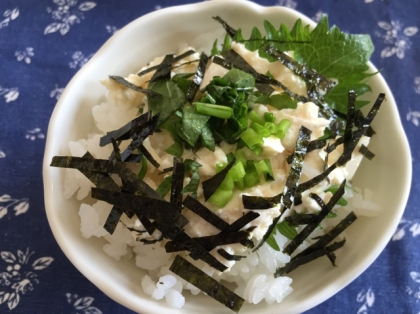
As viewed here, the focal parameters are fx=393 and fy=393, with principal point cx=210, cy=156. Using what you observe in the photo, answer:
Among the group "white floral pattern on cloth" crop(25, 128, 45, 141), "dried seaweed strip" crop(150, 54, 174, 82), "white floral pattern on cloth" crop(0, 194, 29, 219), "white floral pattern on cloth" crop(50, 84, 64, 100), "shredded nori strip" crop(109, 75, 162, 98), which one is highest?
"dried seaweed strip" crop(150, 54, 174, 82)

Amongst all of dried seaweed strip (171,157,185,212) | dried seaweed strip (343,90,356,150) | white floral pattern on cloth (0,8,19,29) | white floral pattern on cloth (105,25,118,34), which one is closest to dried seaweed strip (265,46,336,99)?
dried seaweed strip (343,90,356,150)

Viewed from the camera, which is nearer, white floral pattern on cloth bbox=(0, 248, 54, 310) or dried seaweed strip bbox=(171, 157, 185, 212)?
dried seaweed strip bbox=(171, 157, 185, 212)

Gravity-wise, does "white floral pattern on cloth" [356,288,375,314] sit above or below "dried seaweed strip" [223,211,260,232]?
below

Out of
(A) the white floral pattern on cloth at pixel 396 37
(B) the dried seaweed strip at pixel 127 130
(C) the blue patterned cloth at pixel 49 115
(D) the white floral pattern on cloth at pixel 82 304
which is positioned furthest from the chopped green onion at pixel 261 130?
(A) the white floral pattern on cloth at pixel 396 37

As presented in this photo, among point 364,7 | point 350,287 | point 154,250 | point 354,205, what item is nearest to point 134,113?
point 154,250

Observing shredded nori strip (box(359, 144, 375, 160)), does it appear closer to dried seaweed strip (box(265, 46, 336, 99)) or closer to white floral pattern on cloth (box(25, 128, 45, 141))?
dried seaweed strip (box(265, 46, 336, 99))

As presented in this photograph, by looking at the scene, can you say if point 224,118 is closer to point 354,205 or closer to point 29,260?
point 354,205
